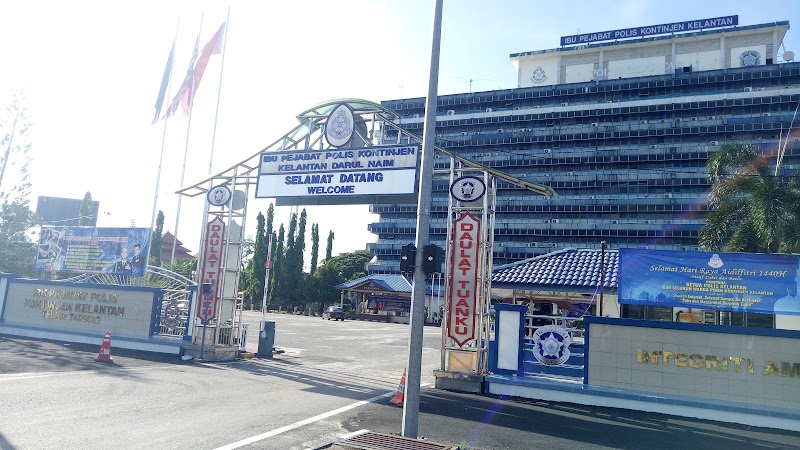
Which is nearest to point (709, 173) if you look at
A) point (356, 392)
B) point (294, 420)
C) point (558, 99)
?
point (356, 392)

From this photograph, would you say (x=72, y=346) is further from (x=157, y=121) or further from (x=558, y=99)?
(x=558, y=99)

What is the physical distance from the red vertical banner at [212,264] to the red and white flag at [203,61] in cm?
911

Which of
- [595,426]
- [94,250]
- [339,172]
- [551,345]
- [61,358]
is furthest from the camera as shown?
[94,250]

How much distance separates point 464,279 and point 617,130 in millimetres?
73022

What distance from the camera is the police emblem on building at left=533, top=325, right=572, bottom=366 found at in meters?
14.0

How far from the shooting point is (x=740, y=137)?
7281 centimetres

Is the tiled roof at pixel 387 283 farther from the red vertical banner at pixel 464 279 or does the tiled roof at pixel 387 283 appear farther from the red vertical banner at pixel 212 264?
the red vertical banner at pixel 464 279

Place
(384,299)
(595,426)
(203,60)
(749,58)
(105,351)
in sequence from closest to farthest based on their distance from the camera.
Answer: (595,426) < (105,351) < (203,60) < (384,299) < (749,58)

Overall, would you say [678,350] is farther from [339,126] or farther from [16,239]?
[16,239]

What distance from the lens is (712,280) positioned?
13.4m

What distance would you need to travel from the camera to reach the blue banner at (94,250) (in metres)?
22.0

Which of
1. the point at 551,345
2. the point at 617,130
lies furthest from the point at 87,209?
the point at 617,130

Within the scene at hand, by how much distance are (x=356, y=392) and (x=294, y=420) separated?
3740 millimetres

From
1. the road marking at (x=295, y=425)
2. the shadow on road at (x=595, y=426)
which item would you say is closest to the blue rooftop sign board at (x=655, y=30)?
the shadow on road at (x=595, y=426)
